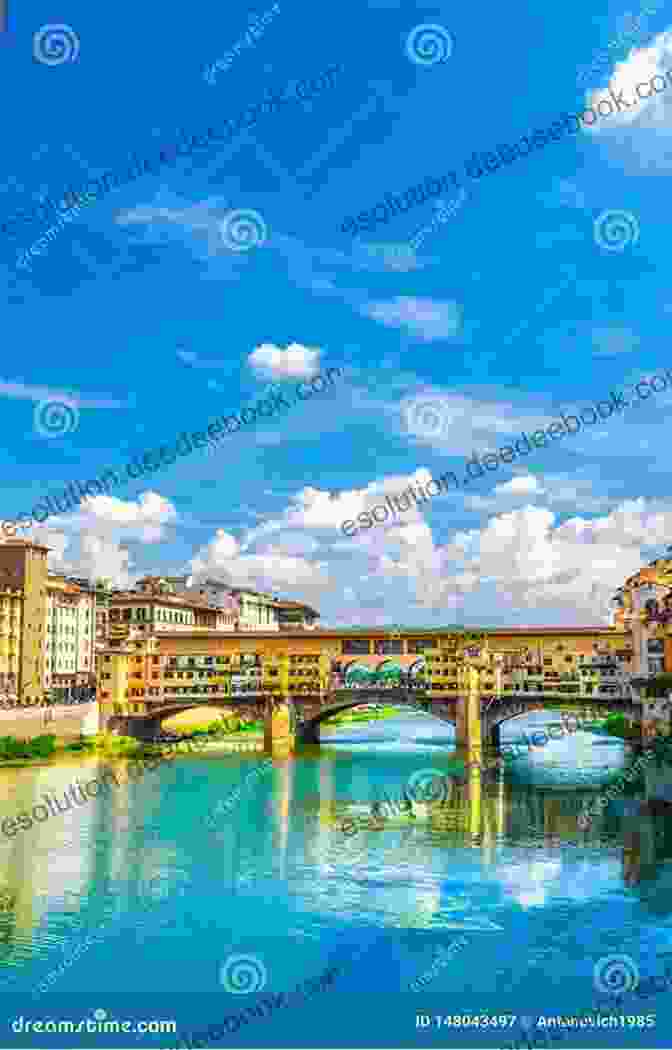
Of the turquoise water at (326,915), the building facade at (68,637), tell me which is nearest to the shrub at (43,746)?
the turquoise water at (326,915)

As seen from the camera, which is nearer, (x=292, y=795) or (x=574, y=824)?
(x=574, y=824)

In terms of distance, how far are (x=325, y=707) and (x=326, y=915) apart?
27372mm

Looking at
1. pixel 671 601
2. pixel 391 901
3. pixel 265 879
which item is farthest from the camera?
pixel 671 601

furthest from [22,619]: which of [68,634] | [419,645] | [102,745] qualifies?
[419,645]

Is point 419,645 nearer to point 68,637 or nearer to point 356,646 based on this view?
point 356,646

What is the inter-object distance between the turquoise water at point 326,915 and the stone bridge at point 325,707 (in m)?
13.0

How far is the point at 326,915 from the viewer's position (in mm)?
A: 17500

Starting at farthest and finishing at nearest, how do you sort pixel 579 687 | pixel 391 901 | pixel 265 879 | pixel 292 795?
pixel 579 687 → pixel 292 795 → pixel 265 879 → pixel 391 901

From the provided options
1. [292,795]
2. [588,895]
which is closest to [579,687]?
[292,795]

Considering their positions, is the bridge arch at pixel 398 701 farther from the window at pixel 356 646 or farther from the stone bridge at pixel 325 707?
the window at pixel 356 646

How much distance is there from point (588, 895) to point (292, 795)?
12768 millimetres

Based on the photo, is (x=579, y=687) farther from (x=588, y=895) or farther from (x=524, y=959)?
(x=524, y=959)

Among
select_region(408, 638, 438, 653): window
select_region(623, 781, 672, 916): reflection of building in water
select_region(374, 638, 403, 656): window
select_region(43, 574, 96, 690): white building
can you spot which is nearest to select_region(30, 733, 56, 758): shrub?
select_region(43, 574, 96, 690): white building

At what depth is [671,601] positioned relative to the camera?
3712 cm
